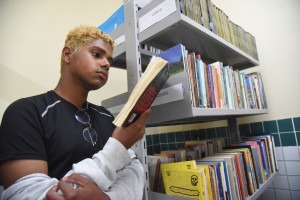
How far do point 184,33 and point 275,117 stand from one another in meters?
1.33

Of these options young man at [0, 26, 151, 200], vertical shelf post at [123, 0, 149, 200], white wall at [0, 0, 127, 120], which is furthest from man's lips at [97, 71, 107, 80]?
white wall at [0, 0, 127, 120]

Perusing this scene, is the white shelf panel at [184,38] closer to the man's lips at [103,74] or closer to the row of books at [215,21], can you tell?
the row of books at [215,21]

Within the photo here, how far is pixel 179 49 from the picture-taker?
847 mm

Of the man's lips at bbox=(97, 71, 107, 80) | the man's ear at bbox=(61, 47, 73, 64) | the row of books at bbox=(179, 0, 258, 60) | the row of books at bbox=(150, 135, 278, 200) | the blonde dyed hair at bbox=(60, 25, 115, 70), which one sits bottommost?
the row of books at bbox=(150, 135, 278, 200)

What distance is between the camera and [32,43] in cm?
158

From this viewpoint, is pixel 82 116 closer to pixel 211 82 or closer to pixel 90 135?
pixel 90 135

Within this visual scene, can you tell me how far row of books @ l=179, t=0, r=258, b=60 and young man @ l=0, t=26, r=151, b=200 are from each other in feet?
1.53

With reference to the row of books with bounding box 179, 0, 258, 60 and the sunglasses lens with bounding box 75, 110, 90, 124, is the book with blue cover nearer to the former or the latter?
the row of books with bounding box 179, 0, 258, 60

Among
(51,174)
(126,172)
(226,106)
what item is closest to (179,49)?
(226,106)

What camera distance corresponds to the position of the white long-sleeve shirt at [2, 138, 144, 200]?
1.68ft

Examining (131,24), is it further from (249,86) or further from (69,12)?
(69,12)

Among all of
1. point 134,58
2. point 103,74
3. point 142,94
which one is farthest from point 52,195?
point 134,58

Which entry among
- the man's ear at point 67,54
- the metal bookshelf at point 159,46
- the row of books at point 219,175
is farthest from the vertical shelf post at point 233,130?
the man's ear at point 67,54

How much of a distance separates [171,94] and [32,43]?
1446mm
